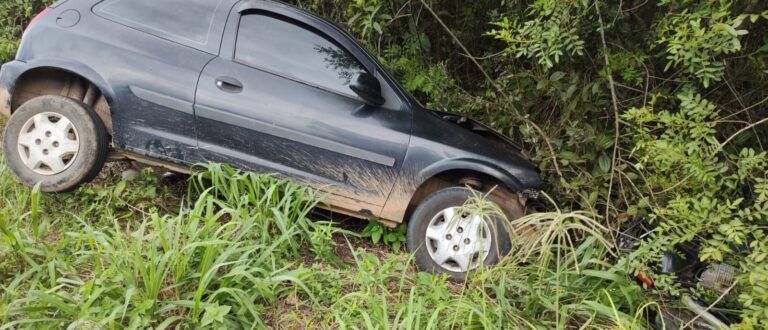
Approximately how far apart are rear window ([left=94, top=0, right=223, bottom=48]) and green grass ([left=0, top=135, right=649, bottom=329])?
0.93 m

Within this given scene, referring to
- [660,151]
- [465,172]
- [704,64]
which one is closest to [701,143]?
[660,151]

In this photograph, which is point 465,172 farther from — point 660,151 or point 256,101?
point 256,101

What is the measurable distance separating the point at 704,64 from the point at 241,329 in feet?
9.00

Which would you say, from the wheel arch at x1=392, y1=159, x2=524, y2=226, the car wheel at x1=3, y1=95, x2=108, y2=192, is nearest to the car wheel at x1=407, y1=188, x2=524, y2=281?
the wheel arch at x1=392, y1=159, x2=524, y2=226

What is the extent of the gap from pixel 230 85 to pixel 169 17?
2.20 feet

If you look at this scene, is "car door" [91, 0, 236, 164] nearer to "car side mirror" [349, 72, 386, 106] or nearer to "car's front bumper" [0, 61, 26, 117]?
"car's front bumper" [0, 61, 26, 117]

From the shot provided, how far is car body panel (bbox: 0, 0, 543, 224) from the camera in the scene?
10.5ft

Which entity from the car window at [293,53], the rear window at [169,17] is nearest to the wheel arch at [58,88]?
the rear window at [169,17]

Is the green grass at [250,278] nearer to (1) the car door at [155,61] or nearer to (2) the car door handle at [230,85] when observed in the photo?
(1) the car door at [155,61]

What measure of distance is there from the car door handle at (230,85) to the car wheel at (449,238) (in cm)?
147

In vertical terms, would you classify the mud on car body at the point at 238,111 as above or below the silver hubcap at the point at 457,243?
above

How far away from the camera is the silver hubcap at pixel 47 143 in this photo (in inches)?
125

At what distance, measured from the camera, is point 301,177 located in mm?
3352

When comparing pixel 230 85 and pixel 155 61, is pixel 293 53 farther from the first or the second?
pixel 155 61
